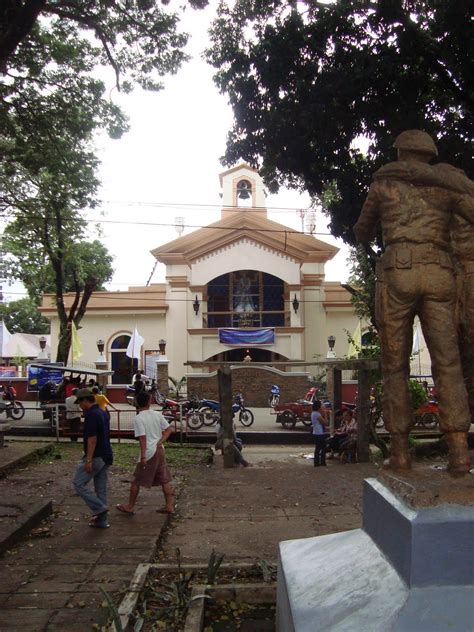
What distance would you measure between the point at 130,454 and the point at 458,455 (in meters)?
10.2

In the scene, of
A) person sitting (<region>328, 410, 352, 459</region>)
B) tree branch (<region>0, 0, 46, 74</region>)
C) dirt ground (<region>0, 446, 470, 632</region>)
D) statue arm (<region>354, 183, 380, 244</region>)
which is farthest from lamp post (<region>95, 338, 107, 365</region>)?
statue arm (<region>354, 183, 380, 244</region>)

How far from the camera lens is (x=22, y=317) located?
50.5 meters

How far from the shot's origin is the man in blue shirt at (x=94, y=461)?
629 centimetres

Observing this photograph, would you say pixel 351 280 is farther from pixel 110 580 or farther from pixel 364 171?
pixel 110 580

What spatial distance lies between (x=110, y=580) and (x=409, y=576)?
292cm

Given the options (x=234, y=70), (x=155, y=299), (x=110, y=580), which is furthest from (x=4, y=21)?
(x=155, y=299)

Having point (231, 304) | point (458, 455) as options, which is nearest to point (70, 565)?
point (458, 455)

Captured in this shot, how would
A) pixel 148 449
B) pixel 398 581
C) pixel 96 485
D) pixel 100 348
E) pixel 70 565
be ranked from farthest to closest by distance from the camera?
pixel 100 348
pixel 148 449
pixel 96 485
pixel 70 565
pixel 398 581

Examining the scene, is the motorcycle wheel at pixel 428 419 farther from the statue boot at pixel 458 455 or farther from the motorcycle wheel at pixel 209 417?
the statue boot at pixel 458 455

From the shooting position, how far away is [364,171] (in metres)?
10.9

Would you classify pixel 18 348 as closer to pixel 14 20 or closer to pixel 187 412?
pixel 187 412

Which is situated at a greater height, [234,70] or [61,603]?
[234,70]

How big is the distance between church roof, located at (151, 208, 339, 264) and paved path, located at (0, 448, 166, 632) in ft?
62.2

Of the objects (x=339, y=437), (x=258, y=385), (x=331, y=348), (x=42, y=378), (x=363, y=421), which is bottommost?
(x=339, y=437)
